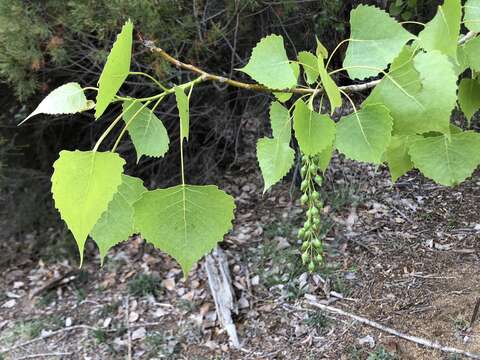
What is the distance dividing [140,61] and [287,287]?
1462 mm

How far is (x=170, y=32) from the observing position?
2.27 meters

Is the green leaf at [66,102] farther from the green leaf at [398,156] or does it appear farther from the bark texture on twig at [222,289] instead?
the bark texture on twig at [222,289]

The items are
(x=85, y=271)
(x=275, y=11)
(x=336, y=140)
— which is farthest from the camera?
(x=85, y=271)

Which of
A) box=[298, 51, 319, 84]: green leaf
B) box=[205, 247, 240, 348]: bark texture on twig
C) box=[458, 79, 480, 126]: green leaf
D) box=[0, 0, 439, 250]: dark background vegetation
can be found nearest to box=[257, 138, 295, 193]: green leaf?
box=[298, 51, 319, 84]: green leaf

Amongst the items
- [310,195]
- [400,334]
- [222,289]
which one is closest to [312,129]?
[310,195]

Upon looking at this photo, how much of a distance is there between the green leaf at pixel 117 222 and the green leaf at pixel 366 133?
247 millimetres

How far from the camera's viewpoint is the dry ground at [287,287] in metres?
2.30

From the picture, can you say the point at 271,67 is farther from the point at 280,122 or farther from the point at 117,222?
the point at 117,222

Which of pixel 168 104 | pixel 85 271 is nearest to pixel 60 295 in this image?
pixel 85 271

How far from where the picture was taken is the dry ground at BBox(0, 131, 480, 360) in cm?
230

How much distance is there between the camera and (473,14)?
0.63 m

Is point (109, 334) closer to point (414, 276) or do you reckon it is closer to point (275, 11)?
point (414, 276)

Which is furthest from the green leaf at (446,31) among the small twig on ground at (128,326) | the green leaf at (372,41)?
the small twig on ground at (128,326)

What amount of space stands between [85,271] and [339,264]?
5.33ft
